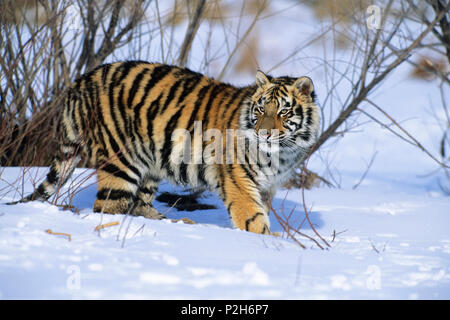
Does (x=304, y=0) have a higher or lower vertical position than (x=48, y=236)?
higher

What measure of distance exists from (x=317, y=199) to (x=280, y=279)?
3022mm

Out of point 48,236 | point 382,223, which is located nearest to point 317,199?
point 382,223

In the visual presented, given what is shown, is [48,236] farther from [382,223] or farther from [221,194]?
[382,223]

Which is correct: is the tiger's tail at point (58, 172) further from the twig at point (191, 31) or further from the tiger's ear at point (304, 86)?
the twig at point (191, 31)

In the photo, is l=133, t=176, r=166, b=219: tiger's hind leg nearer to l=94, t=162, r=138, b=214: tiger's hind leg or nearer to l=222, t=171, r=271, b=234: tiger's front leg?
l=94, t=162, r=138, b=214: tiger's hind leg

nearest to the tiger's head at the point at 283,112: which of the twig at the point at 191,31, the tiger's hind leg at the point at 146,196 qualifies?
the tiger's hind leg at the point at 146,196

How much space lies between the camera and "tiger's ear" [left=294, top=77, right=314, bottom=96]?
388 centimetres

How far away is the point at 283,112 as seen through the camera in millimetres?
3867

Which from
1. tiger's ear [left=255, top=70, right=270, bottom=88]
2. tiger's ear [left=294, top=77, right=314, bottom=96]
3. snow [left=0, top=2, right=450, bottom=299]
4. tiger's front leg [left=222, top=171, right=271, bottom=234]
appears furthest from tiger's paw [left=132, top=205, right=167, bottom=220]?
tiger's ear [left=294, top=77, right=314, bottom=96]

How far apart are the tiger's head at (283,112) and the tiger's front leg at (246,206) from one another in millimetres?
341

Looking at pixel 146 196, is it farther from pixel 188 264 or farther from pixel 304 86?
pixel 188 264
